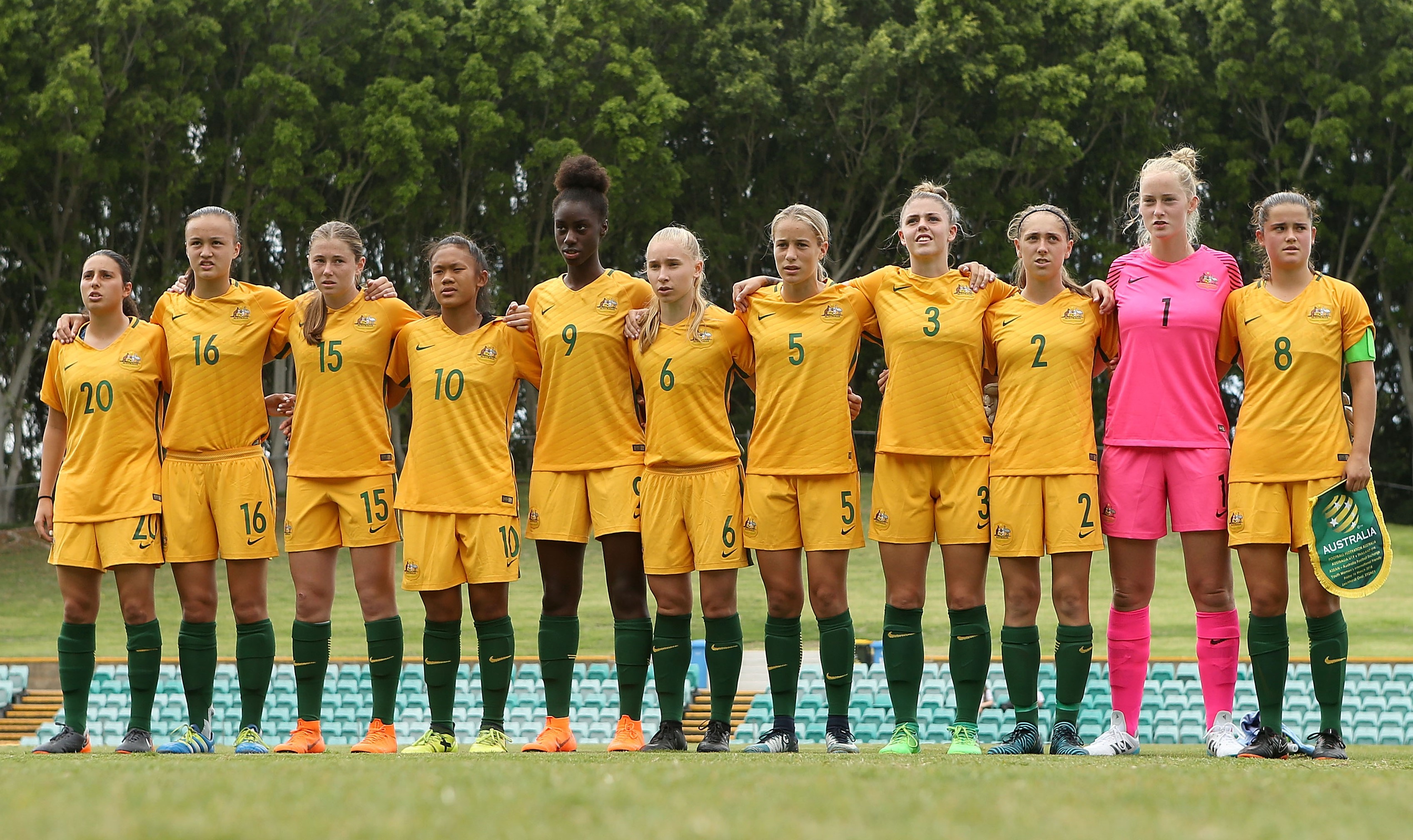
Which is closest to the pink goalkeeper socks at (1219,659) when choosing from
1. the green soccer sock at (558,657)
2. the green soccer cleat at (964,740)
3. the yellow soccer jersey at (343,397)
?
the green soccer cleat at (964,740)

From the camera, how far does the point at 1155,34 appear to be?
103 feet

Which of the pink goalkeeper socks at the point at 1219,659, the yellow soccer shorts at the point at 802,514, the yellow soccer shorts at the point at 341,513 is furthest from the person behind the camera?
the yellow soccer shorts at the point at 341,513

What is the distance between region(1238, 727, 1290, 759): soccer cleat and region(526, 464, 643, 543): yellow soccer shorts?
3085 mm

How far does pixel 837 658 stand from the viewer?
708cm

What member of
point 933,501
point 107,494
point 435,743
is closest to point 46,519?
point 107,494

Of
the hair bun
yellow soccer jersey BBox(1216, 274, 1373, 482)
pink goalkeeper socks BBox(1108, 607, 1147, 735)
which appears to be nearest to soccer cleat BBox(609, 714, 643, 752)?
pink goalkeeper socks BBox(1108, 607, 1147, 735)

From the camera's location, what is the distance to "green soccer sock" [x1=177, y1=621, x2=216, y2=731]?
24.5ft

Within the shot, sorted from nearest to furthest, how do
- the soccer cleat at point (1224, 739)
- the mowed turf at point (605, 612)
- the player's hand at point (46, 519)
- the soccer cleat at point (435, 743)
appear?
the soccer cleat at point (1224, 739)
the soccer cleat at point (435, 743)
the player's hand at point (46, 519)
the mowed turf at point (605, 612)

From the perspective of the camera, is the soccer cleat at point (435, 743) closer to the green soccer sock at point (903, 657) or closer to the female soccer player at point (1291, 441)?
the green soccer sock at point (903, 657)

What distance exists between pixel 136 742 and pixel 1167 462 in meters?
5.38

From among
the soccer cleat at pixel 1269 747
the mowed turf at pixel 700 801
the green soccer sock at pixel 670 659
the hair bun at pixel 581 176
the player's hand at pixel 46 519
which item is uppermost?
the hair bun at pixel 581 176

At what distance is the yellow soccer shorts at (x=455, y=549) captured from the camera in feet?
23.6

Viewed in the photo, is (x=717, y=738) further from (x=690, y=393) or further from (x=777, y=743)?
(x=690, y=393)

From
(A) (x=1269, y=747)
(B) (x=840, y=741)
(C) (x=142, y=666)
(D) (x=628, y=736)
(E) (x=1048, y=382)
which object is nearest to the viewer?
(A) (x=1269, y=747)
